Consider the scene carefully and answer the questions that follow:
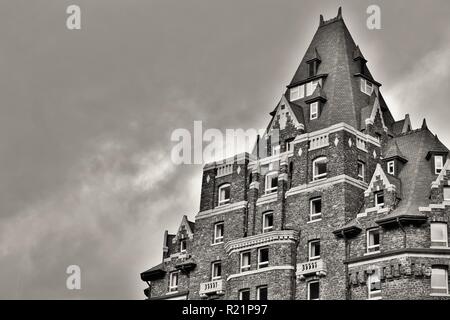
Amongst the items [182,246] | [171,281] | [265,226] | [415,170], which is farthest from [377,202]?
[171,281]

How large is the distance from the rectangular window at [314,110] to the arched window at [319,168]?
506 centimetres

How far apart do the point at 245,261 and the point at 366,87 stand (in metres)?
18.8

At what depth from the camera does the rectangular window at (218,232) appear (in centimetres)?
7844

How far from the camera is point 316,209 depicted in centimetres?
7356

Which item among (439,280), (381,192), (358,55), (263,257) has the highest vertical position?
(358,55)

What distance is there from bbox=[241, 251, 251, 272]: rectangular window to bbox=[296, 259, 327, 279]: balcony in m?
4.43

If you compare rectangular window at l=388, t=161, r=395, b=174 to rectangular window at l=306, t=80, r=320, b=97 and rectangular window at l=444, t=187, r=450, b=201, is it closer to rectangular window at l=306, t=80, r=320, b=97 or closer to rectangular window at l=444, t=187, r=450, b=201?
rectangular window at l=444, t=187, r=450, b=201

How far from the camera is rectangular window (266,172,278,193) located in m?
76.9

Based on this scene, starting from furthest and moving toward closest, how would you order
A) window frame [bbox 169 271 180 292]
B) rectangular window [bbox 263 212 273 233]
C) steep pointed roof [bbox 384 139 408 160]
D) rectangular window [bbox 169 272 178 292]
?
rectangular window [bbox 169 272 178 292] → window frame [bbox 169 271 180 292] → rectangular window [bbox 263 212 273 233] → steep pointed roof [bbox 384 139 408 160]

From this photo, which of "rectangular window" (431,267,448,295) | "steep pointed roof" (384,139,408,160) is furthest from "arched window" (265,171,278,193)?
"rectangular window" (431,267,448,295)

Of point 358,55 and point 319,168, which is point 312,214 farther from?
point 358,55
